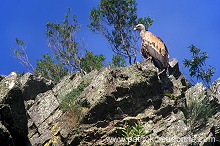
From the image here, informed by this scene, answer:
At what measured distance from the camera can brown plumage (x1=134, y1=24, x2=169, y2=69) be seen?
13.5 metres

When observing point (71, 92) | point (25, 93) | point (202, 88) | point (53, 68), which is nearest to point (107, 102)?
point (71, 92)

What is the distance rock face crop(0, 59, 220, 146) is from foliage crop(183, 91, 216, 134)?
0.79 feet

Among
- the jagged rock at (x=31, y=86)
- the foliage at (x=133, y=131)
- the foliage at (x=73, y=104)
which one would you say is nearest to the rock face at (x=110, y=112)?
the foliage at (x=73, y=104)

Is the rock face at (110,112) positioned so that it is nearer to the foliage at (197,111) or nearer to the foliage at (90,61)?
the foliage at (197,111)

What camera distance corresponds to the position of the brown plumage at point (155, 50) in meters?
13.5

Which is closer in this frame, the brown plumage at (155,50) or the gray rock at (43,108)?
the gray rock at (43,108)

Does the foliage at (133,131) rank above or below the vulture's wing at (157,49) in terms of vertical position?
below

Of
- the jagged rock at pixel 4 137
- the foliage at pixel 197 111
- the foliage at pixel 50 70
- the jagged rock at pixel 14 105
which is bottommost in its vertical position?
the jagged rock at pixel 4 137

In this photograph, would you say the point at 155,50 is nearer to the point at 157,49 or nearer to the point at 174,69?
the point at 157,49

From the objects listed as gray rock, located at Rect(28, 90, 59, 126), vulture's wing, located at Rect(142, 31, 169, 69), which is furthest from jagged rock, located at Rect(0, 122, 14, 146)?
vulture's wing, located at Rect(142, 31, 169, 69)

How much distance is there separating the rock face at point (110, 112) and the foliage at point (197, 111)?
24 centimetres

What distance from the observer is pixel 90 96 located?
37.2ft

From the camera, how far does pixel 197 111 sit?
11344 mm

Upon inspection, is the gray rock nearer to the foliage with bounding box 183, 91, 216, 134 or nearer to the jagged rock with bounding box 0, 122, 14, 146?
the jagged rock with bounding box 0, 122, 14, 146
